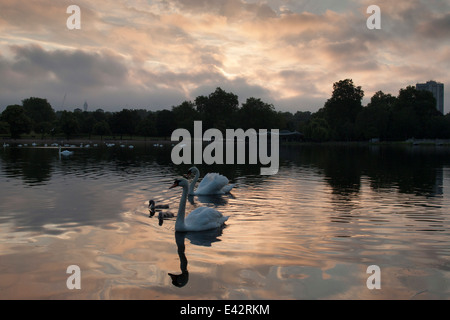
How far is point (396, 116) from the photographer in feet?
418

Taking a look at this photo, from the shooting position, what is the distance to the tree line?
12412cm

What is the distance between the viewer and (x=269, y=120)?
168 meters

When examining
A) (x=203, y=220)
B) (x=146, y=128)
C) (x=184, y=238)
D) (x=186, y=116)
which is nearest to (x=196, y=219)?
(x=203, y=220)

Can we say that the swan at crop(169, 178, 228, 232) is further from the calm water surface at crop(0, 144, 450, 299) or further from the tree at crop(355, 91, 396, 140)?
the tree at crop(355, 91, 396, 140)

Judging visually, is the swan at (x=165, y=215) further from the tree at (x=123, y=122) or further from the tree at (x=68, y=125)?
the tree at (x=123, y=122)

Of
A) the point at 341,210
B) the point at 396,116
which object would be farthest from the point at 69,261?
the point at 396,116

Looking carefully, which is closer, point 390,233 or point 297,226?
point 390,233

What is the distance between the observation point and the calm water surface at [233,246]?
785 centimetres

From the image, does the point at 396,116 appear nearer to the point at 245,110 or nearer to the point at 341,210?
the point at 245,110

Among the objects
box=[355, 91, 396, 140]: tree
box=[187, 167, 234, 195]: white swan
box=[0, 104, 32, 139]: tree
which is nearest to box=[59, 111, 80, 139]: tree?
box=[0, 104, 32, 139]: tree

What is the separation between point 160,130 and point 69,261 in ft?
510

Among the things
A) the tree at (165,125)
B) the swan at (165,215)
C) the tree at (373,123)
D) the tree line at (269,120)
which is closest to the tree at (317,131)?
the tree line at (269,120)

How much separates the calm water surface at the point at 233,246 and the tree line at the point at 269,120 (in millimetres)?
108018

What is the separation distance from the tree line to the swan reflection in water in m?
114
